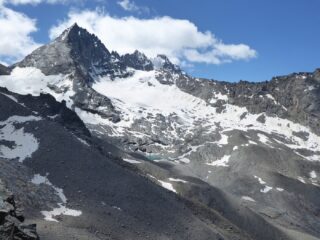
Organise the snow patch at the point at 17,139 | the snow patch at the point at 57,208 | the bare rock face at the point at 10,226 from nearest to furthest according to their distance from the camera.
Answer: the bare rock face at the point at 10,226
the snow patch at the point at 57,208
the snow patch at the point at 17,139

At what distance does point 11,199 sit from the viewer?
3591cm

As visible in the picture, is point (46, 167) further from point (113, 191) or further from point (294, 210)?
point (294, 210)

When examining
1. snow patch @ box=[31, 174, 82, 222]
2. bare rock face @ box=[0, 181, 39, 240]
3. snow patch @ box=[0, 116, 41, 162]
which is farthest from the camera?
snow patch @ box=[0, 116, 41, 162]

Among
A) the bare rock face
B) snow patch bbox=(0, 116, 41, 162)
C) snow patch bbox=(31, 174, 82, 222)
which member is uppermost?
snow patch bbox=(0, 116, 41, 162)

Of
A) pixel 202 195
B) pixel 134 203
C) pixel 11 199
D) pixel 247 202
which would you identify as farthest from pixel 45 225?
pixel 247 202

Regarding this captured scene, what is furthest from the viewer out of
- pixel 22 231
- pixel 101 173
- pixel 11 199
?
pixel 101 173

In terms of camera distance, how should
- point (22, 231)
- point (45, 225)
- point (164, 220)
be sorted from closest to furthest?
point (22, 231) < point (45, 225) < point (164, 220)

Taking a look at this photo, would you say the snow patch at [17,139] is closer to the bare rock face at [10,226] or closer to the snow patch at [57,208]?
the snow patch at [57,208]

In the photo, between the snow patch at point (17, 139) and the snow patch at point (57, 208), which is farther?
the snow patch at point (17, 139)

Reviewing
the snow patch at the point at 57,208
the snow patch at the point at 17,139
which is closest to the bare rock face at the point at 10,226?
the snow patch at the point at 57,208

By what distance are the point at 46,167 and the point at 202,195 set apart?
65986 millimetres

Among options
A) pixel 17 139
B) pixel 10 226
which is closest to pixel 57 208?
pixel 17 139

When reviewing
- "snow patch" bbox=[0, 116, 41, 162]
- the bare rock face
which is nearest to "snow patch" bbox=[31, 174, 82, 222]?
"snow patch" bbox=[0, 116, 41, 162]

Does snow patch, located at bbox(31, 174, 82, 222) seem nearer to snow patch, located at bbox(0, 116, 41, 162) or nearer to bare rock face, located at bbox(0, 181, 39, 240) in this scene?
snow patch, located at bbox(0, 116, 41, 162)
